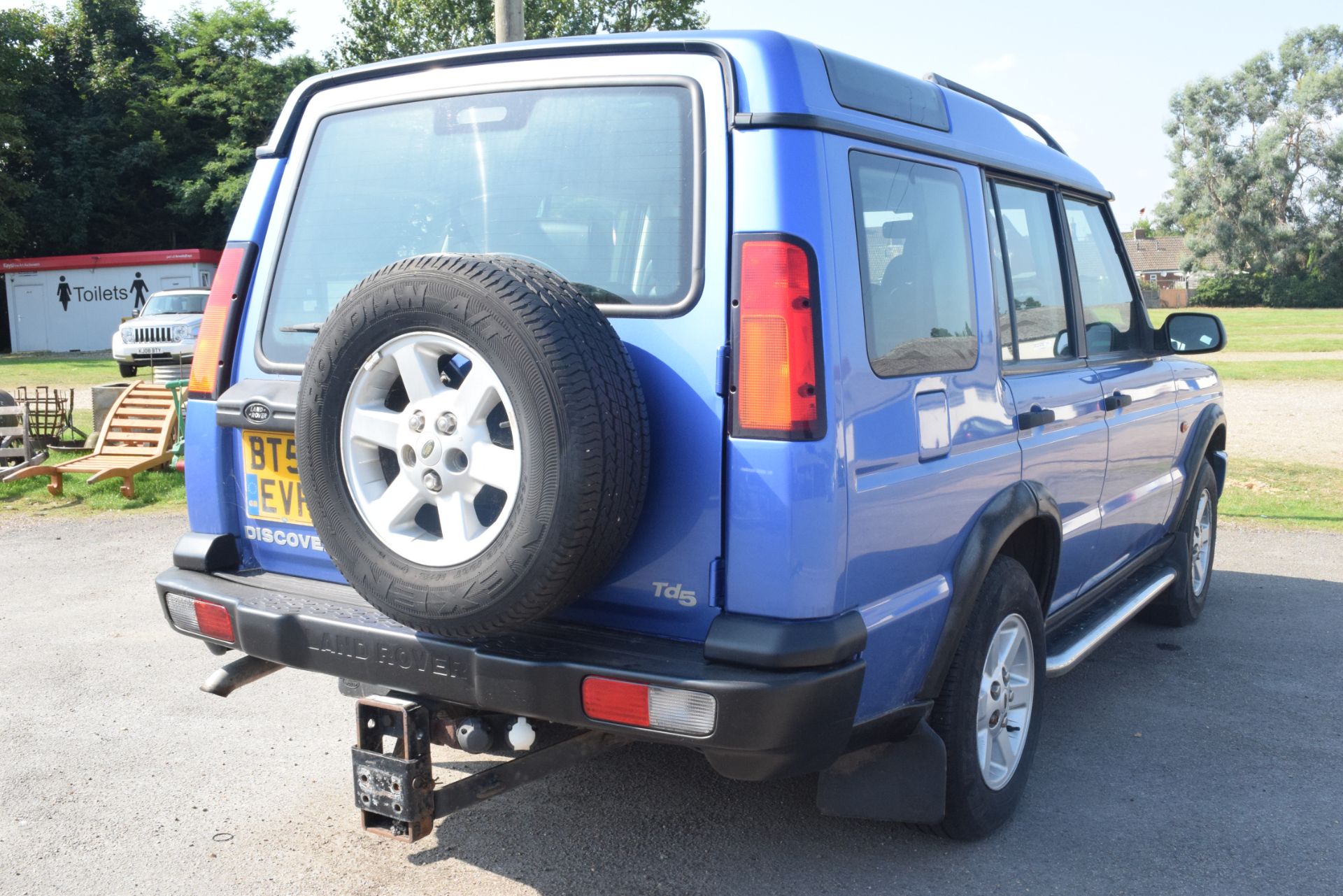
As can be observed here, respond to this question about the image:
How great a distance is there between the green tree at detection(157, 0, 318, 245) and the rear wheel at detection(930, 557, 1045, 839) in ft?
123

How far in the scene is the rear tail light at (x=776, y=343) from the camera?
2504 millimetres

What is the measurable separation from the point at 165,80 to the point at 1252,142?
168ft

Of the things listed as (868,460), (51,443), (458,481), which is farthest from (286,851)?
(51,443)

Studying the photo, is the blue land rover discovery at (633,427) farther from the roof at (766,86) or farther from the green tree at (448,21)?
the green tree at (448,21)

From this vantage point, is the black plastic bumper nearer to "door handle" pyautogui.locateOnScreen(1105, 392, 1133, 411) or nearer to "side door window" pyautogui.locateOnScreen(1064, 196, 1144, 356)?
"door handle" pyautogui.locateOnScreen(1105, 392, 1133, 411)

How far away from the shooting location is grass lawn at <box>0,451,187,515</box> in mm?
8781

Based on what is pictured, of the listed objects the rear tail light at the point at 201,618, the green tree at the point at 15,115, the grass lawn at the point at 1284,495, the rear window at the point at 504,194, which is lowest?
the grass lawn at the point at 1284,495

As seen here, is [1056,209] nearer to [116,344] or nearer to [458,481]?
[458,481]

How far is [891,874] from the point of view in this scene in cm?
317

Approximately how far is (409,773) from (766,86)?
5.71ft

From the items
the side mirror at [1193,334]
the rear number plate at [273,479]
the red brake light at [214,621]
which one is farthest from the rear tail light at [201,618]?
the side mirror at [1193,334]

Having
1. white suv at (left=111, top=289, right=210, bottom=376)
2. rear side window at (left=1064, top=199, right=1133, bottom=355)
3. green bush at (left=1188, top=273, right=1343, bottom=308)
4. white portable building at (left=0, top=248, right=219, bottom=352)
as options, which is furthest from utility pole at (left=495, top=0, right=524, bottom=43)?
green bush at (left=1188, top=273, right=1343, bottom=308)

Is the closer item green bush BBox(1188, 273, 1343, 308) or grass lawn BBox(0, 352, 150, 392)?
grass lawn BBox(0, 352, 150, 392)

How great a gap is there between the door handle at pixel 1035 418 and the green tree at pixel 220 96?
3726cm
